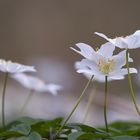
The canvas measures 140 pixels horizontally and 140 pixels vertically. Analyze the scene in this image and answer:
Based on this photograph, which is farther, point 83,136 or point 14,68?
point 14,68

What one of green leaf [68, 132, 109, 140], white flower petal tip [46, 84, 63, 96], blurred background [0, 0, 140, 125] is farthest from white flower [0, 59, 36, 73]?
blurred background [0, 0, 140, 125]

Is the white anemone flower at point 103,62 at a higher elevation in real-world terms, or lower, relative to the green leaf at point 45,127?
higher

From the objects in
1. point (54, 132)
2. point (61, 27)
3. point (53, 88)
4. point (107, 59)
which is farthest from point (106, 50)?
point (61, 27)

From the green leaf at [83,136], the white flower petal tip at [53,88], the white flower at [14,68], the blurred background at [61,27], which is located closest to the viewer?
the green leaf at [83,136]

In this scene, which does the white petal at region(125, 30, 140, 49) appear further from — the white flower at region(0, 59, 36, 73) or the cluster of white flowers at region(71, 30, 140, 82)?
the white flower at region(0, 59, 36, 73)

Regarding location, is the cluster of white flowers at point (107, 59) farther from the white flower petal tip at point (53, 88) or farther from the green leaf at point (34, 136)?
the white flower petal tip at point (53, 88)

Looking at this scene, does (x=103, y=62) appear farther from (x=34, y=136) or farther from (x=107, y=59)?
(x=34, y=136)

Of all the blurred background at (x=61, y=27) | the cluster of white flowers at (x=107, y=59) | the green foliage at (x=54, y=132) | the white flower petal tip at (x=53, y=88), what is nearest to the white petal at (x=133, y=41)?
the cluster of white flowers at (x=107, y=59)

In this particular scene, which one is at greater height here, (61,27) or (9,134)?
(61,27)
